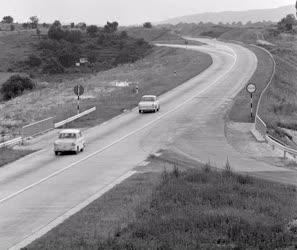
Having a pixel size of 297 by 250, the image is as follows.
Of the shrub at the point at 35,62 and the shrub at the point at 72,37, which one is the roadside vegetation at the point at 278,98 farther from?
the shrub at the point at 72,37

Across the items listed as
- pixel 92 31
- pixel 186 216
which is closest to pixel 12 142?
pixel 186 216

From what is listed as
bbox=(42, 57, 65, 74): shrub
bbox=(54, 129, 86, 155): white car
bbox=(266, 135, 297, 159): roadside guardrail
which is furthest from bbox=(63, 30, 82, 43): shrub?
bbox=(54, 129, 86, 155): white car

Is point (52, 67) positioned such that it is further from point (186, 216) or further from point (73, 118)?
point (186, 216)

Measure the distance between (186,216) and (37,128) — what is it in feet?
81.4

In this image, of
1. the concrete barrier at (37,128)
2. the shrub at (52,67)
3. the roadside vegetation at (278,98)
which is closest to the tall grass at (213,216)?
the concrete barrier at (37,128)

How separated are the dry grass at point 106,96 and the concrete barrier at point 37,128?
2.74 metres

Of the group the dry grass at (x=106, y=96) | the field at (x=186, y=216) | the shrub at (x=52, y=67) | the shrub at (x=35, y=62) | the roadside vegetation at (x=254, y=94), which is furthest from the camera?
the shrub at (x=35, y=62)

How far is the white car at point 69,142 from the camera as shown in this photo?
34.9 meters

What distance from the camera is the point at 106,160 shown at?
108 feet

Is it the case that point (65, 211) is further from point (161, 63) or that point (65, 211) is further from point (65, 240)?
point (161, 63)

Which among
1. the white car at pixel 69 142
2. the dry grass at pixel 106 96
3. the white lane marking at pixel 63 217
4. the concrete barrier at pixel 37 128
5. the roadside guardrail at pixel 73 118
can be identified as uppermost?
the white lane marking at pixel 63 217

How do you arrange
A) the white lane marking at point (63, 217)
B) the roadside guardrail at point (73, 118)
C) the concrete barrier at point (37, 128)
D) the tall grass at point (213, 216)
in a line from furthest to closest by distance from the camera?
the roadside guardrail at point (73, 118), the concrete barrier at point (37, 128), the white lane marking at point (63, 217), the tall grass at point (213, 216)

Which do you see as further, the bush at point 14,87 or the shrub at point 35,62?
the shrub at point 35,62

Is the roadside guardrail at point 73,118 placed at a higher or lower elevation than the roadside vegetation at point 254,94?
higher
